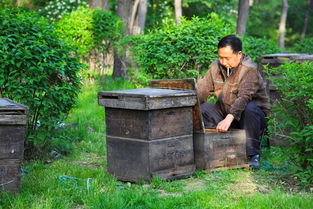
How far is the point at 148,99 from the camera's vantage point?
5.06 metres

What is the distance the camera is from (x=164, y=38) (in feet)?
27.9

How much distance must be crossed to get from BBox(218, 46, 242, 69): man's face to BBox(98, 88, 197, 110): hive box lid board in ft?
3.02

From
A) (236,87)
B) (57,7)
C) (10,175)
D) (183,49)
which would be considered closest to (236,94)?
(236,87)

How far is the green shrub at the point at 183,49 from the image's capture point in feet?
26.7

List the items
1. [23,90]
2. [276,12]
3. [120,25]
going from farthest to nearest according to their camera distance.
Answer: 1. [276,12]
2. [120,25]
3. [23,90]

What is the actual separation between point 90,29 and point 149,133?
765 centimetres

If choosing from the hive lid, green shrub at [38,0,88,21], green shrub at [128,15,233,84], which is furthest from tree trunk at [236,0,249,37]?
the hive lid

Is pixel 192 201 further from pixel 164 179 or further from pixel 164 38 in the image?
pixel 164 38

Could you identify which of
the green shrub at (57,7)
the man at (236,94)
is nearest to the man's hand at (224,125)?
the man at (236,94)

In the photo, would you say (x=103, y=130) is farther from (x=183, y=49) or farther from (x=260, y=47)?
(x=260, y=47)

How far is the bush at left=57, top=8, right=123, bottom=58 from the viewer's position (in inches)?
472

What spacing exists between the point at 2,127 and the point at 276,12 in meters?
38.5

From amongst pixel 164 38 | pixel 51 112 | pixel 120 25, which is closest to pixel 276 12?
pixel 120 25

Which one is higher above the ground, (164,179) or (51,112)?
(51,112)
